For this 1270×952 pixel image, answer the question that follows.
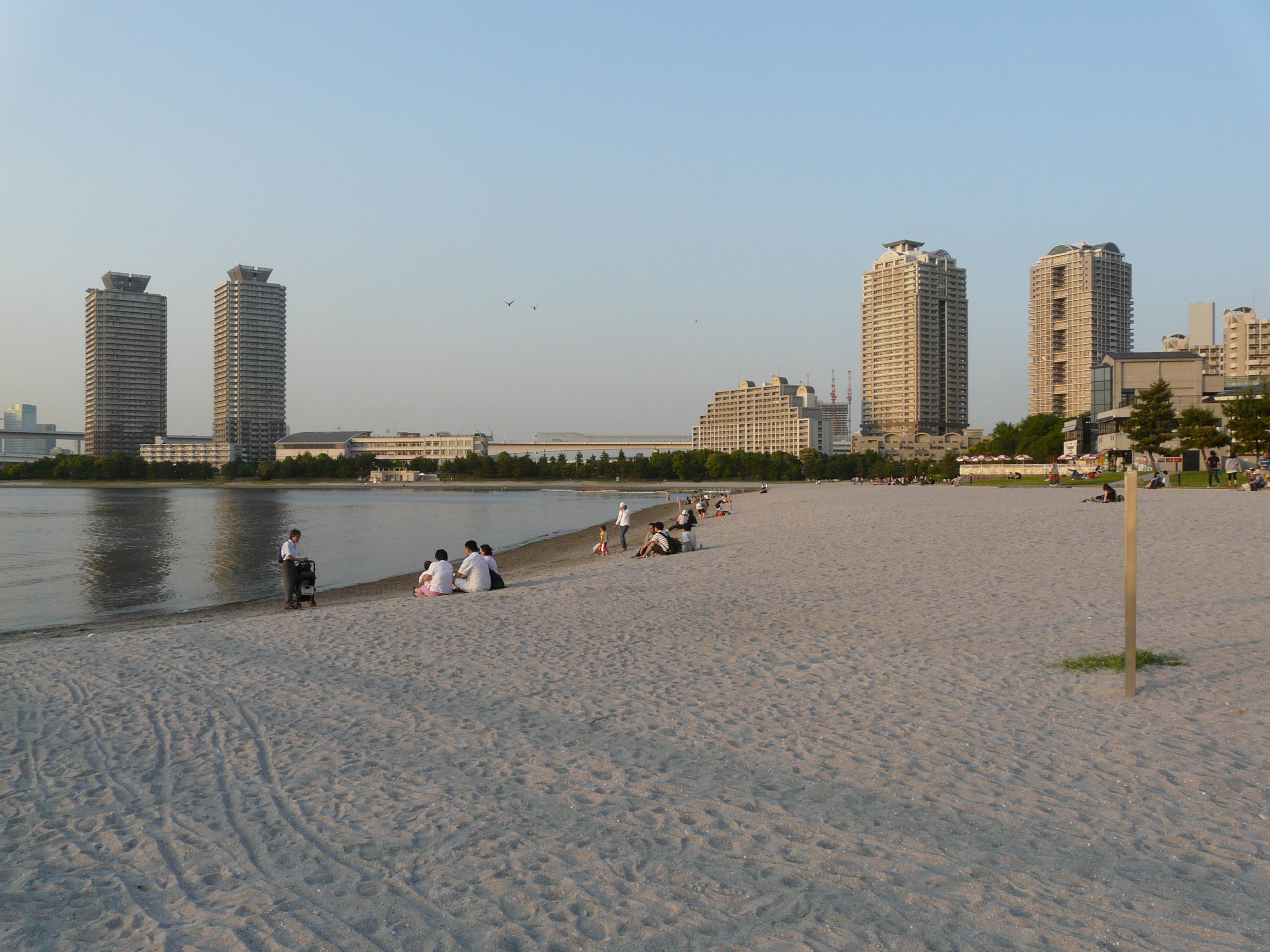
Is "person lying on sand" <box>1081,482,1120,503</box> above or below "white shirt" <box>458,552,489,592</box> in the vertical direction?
above

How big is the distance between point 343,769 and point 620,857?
2369 millimetres

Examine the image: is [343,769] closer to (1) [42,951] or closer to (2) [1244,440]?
(1) [42,951]

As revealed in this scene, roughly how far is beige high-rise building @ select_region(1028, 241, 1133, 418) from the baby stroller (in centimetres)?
18051

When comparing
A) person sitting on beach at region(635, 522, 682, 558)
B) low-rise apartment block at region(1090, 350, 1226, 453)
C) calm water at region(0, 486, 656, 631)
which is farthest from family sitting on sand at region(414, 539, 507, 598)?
low-rise apartment block at region(1090, 350, 1226, 453)

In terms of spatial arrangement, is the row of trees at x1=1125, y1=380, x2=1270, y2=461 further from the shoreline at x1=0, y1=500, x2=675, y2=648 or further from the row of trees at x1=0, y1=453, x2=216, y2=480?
the row of trees at x1=0, y1=453, x2=216, y2=480

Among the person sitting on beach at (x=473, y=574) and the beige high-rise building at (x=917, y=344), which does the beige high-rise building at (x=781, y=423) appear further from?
the person sitting on beach at (x=473, y=574)

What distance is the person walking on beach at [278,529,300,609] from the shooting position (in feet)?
49.5

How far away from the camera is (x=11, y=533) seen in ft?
131

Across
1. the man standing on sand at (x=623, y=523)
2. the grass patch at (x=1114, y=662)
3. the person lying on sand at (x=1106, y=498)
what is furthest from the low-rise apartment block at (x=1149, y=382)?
the grass patch at (x=1114, y=662)

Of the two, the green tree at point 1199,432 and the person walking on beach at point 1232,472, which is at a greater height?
the green tree at point 1199,432

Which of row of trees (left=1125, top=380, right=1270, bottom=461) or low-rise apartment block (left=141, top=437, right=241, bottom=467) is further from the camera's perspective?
low-rise apartment block (left=141, top=437, right=241, bottom=467)

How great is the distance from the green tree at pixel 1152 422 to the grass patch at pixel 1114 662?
45477 mm

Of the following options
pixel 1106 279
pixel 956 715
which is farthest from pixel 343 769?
pixel 1106 279

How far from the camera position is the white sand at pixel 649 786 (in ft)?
12.2
